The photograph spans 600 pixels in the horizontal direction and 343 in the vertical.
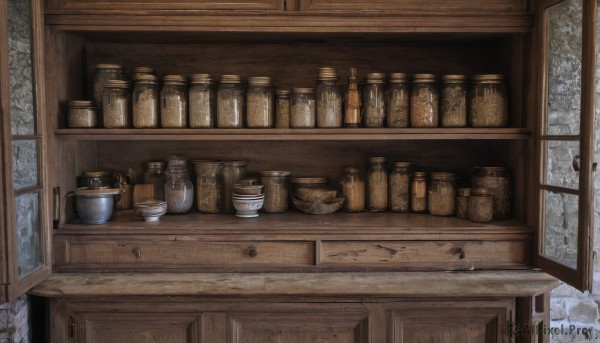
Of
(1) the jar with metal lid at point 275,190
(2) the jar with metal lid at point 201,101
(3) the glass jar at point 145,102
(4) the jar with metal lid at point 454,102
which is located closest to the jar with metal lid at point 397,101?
(4) the jar with metal lid at point 454,102

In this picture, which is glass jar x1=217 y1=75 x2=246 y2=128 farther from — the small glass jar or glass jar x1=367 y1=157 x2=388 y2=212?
glass jar x1=367 y1=157 x2=388 y2=212

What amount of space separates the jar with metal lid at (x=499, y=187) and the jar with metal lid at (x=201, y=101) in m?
1.17

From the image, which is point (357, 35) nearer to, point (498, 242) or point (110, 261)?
point (498, 242)

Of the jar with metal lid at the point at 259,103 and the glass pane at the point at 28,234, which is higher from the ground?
the jar with metal lid at the point at 259,103

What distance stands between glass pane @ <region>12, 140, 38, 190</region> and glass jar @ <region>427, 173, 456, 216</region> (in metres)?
1.60

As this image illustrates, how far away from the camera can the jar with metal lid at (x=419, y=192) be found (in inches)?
97.2

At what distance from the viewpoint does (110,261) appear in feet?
7.19

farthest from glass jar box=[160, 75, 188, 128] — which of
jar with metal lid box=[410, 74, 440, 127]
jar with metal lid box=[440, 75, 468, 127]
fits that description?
jar with metal lid box=[440, 75, 468, 127]

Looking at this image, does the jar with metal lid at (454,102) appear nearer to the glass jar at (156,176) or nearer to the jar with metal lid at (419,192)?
the jar with metal lid at (419,192)

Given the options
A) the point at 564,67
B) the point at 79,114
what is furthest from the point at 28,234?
the point at 564,67

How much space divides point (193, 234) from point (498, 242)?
3.91 ft

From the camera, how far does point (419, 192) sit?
2.47 m

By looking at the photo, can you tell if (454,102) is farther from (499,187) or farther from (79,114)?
(79,114)

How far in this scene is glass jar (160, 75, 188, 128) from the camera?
2.27 meters
